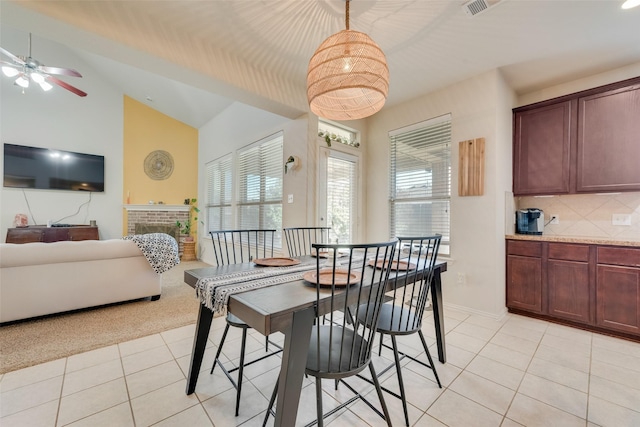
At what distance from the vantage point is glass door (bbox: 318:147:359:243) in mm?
3527

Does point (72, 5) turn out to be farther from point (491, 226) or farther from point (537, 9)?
point (491, 226)

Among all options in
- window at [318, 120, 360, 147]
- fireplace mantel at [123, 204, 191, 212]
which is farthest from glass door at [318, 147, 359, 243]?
fireplace mantel at [123, 204, 191, 212]

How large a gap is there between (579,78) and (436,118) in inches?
58.9

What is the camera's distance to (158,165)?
6348 mm

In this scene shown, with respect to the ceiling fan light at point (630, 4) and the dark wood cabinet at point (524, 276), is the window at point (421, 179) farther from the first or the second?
the ceiling fan light at point (630, 4)

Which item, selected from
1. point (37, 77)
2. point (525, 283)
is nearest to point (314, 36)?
point (525, 283)

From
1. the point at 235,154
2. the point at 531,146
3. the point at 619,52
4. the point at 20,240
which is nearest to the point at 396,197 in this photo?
the point at 531,146

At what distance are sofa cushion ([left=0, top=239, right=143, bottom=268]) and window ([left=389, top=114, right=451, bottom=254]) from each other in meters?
3.41

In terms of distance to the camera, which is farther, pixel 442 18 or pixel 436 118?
pixel 436 118

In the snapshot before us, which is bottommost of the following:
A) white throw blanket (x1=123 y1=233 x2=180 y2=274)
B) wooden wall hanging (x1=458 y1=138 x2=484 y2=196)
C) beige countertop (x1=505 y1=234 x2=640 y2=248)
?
white throw blanket (x1=123 y1=233 x2=180 y2=274)

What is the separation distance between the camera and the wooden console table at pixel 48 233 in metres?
4.75

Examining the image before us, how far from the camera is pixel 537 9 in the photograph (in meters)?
1.99

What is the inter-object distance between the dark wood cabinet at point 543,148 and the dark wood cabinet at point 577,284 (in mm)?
695

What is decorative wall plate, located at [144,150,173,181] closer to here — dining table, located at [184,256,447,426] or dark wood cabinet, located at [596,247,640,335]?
dining table, located at [184,256,447,426]
